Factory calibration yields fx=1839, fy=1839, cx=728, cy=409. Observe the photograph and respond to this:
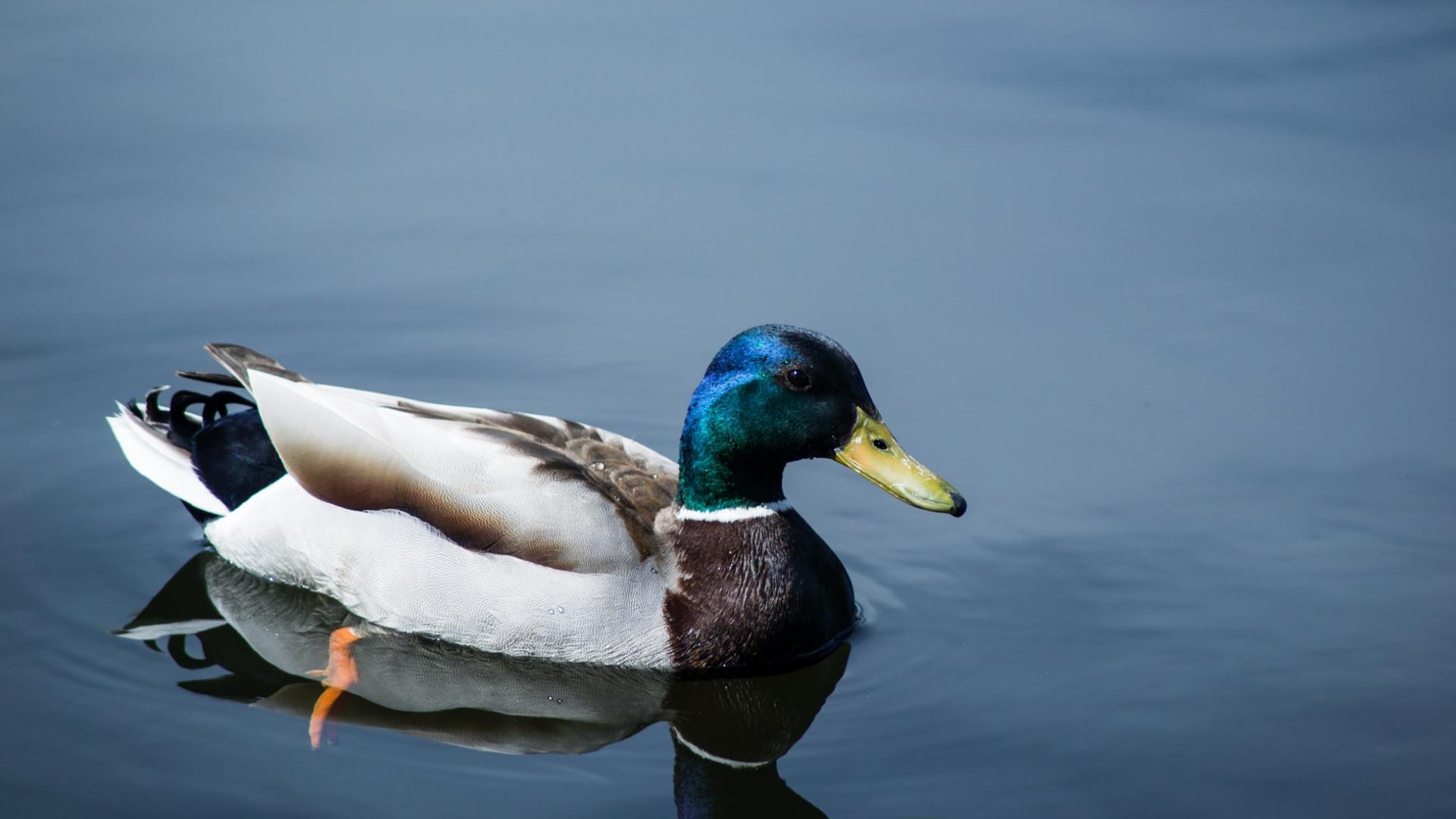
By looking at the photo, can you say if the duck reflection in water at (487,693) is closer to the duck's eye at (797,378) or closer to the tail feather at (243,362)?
the tail feather at (243,362)

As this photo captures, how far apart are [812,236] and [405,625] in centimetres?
383

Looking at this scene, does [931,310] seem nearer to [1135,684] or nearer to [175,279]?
[1135,684]

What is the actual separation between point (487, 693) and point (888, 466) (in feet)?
5.40

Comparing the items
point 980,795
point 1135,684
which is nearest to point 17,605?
point 980,795

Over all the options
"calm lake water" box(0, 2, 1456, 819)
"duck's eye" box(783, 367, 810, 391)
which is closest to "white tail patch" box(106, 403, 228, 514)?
"calm lake water" box(0, 2, 1456, 819)

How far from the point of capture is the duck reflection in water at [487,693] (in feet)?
20.2

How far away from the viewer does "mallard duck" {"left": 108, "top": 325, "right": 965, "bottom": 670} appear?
6602mm

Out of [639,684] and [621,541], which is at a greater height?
[621,541]

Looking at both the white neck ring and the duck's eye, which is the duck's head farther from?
the white neck ring

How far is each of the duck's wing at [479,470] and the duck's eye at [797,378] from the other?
0.78m

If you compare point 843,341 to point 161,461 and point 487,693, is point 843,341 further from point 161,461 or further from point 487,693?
point 161,461

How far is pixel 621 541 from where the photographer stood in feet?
21.8

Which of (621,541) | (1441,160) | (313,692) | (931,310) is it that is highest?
(1441,160)

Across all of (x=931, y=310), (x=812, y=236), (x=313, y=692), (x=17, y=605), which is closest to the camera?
(x=313, y=692)
